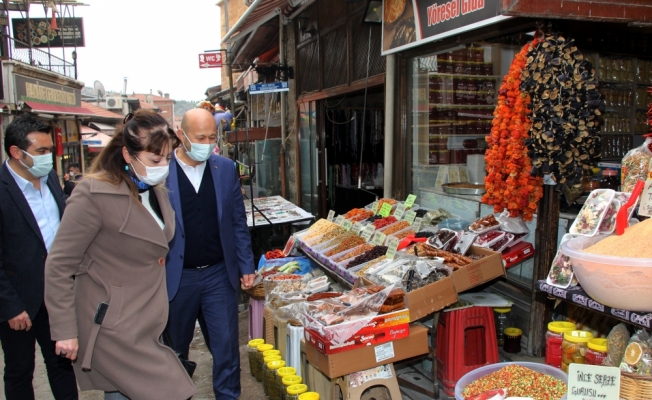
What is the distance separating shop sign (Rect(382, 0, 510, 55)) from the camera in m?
4.54

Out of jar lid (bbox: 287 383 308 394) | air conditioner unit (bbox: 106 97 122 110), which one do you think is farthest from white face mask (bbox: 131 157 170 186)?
air conditioner unit (bbox: 106 97 122 110)

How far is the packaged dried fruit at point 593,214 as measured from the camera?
2.69 meters

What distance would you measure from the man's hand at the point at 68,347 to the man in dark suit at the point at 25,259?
3.02 ft

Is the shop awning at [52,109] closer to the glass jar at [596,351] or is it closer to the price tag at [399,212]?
the price tag at [399,212]

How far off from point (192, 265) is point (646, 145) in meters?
2.85

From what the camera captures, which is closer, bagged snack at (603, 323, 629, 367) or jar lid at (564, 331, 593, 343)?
bagged snack at (603, 323, 629, 367)

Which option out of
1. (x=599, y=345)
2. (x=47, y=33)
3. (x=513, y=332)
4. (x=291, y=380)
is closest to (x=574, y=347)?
(x=599, y=345)

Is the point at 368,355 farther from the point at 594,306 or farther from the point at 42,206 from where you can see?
the point at 42,206

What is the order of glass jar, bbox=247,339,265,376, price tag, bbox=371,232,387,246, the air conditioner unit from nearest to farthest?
1. glass jar, bbox=247,339,265,376
2. price tag, bbox=371,232,387,246
3. the air conditioner unit

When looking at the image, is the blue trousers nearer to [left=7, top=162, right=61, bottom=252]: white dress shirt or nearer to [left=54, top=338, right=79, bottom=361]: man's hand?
[left=7, top=162, right=61, bottom=252]: white dress shirt

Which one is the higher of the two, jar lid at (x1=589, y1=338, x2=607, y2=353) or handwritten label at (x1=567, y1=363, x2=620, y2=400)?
handwritten label at (x1=567, y1=363, x2=620, y2=400)

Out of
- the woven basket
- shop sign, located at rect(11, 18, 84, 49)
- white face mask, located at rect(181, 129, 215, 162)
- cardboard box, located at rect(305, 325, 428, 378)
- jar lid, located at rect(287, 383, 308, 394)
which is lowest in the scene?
jar lid, located at rect(287, 383, 308, 394)

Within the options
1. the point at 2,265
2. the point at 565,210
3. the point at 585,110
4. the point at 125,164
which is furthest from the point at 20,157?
the point at 565,210

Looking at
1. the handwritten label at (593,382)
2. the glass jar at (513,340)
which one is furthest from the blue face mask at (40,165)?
the glass jar at (513,340)
